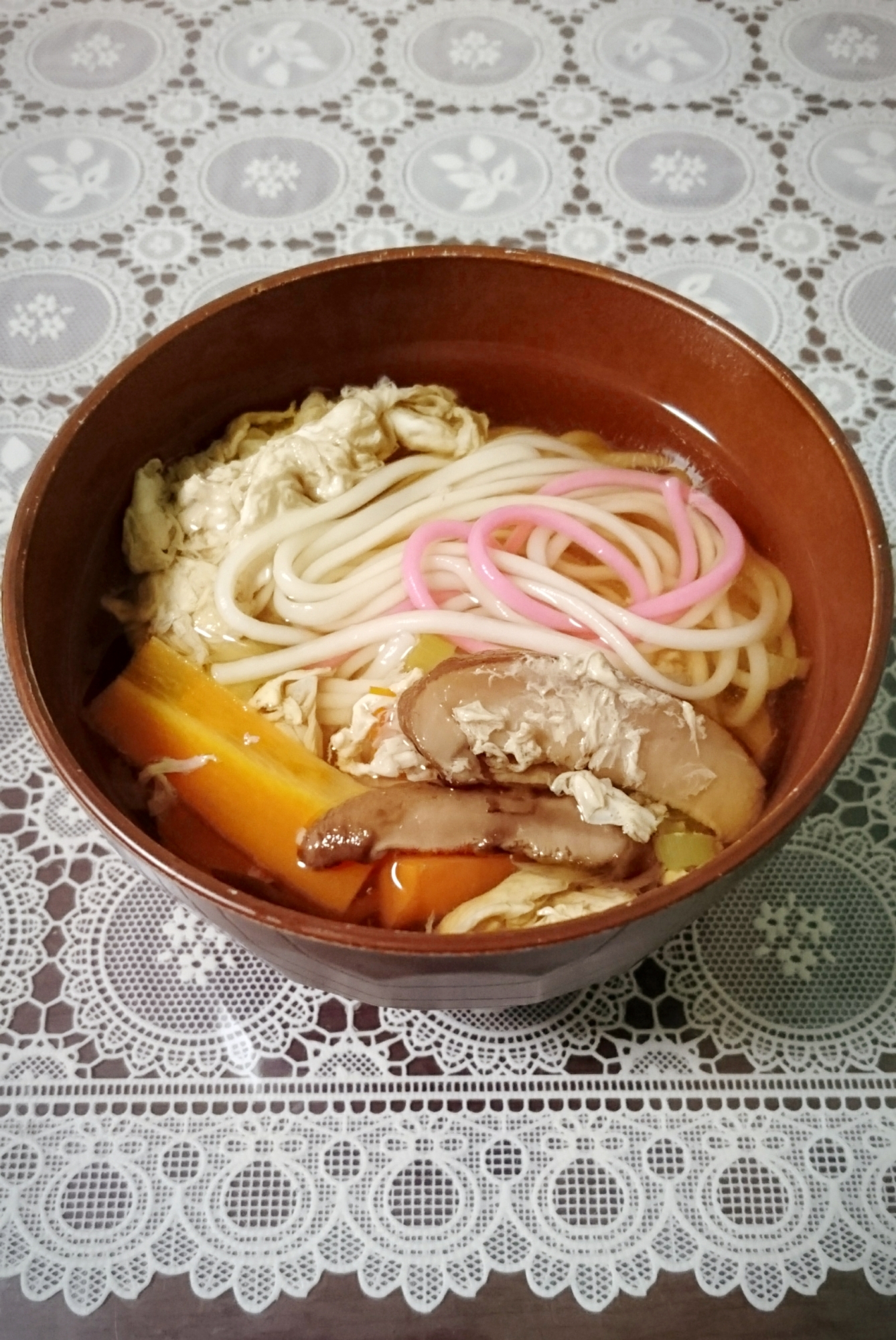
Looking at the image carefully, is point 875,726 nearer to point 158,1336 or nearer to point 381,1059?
point 381,1059

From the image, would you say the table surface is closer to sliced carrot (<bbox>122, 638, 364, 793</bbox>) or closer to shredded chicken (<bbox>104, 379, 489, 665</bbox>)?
sliced carrot (<bbox>122, 638, 364, 793</bbox>)

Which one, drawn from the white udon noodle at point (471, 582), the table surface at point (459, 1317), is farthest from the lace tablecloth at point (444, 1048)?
the white udon noodle at point (471, 582)

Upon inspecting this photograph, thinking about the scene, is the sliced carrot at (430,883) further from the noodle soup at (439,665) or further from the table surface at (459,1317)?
the table surface at (459,1317)

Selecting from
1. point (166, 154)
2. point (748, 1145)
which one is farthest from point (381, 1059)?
point (166, 154)

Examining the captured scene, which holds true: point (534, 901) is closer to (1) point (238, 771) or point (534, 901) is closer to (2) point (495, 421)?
(1) point (238, 771)

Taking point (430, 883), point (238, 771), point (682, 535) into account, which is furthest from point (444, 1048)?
point (682, 535)

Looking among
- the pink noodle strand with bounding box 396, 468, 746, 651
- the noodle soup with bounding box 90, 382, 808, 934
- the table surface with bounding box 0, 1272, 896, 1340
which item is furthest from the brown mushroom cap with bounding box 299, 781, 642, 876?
the table surface with bounding box 0, 1272, 896, 1340

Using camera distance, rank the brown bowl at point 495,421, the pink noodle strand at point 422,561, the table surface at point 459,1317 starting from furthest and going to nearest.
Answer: the pink noodle strand at point 422,561 < the table surface at point 459,1317 < the brown bowl at point 495,421
